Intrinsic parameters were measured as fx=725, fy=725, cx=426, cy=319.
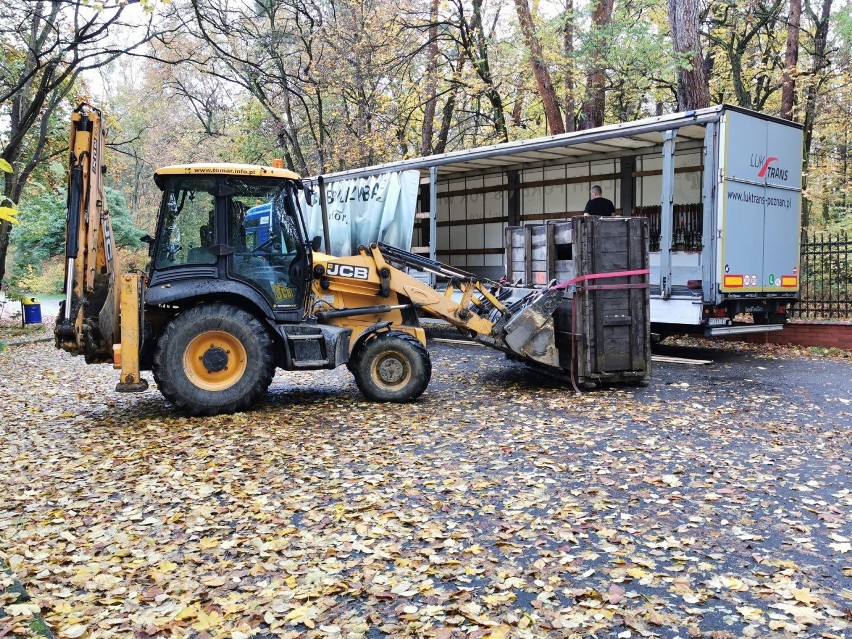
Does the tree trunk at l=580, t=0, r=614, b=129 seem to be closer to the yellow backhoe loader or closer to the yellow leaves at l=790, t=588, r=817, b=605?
the yellow backhoe loader

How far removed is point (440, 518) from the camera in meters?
4.66

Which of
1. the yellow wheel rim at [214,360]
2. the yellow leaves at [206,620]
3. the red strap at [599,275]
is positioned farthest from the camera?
the red strap at [599,275]

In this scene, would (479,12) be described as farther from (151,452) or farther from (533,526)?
(533,526)

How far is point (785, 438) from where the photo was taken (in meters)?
6.43

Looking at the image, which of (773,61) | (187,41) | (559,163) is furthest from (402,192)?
(187,41)

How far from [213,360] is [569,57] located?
13.0 metres

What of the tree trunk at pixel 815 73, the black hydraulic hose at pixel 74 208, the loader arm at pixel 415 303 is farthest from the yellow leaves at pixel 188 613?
the tree trunk at pixel 815 73

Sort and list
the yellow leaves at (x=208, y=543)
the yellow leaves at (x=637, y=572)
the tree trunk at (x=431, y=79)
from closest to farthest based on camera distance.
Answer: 1. the yellow leaves at (x=637, y=572)
2. the yellow leaves at (x=208, y=543)
3. the tree trunk at (x=431, y=79)

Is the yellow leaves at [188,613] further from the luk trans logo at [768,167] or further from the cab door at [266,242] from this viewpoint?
the luk trans logo at [768,167]

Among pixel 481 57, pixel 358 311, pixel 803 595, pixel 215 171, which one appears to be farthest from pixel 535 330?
pixel 481 57

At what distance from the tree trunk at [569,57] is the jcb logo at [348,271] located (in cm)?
1049

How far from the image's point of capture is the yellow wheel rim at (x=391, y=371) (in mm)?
8289

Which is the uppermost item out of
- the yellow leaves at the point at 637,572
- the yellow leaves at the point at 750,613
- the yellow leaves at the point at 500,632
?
the yellow leaves at the point at 637,572

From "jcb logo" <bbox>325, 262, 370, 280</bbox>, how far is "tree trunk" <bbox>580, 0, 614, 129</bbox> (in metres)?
10.4
